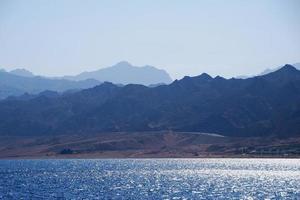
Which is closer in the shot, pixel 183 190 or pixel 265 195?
pixel 265 195

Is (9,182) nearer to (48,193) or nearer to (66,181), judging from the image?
(66,181)

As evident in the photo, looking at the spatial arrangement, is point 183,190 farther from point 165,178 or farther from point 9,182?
point 9,182

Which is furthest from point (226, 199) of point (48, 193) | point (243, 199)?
point (48, 193)

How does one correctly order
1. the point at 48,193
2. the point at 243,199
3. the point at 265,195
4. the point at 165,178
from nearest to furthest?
the point at 243,199
the point at 265,195
the point at 48,193
the point at 165,178

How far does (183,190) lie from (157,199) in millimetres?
21865

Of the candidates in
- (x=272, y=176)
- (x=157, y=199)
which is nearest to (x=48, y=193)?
(x=157, y=199)

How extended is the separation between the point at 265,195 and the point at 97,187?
5027 cm

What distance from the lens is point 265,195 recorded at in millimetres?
129125

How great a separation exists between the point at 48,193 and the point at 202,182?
5208 cm

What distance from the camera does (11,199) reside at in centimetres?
12625

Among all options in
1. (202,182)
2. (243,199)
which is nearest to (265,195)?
(243,199)

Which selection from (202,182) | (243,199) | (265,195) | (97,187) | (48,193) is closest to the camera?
(243,199)

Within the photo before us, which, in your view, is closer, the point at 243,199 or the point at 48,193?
the point at 243,199

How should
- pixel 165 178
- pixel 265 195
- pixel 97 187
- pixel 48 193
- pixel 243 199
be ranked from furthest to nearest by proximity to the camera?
pixel 165 178, pixel 97 187, pixel 48 193, pixel 265 195, pixel 243 199
